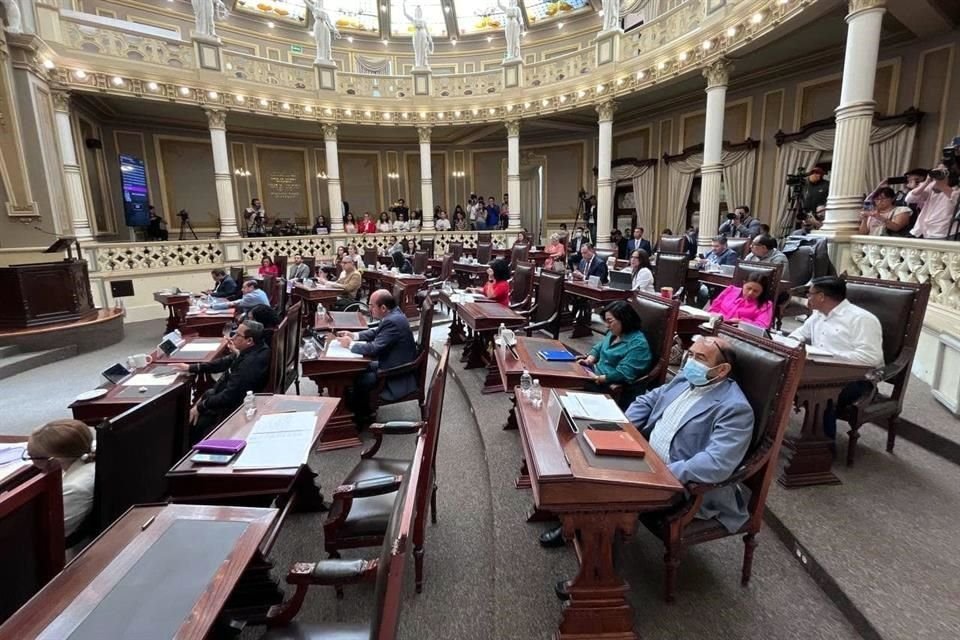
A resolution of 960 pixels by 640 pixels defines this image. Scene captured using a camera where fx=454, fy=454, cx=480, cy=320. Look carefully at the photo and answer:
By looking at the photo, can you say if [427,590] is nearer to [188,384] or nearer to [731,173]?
[188,384]

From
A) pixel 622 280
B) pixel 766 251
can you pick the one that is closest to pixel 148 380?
pixel 622 280

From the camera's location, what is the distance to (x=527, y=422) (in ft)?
6.79

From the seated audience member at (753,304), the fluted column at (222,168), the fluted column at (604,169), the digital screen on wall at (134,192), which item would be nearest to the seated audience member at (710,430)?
the seated audience member at (753,304)

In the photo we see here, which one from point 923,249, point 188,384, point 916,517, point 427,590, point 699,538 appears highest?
point 923,249

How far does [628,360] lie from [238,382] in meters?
2.66

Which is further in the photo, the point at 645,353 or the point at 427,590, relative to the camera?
the point at 645,353

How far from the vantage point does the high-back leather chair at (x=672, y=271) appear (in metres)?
5.51

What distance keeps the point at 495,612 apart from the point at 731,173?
11.3 metres

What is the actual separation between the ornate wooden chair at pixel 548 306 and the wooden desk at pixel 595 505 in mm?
2840

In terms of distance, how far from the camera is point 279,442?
2096mm

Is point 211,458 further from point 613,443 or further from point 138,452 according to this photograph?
point 613,443

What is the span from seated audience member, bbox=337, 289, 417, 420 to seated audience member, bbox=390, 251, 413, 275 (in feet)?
16.4

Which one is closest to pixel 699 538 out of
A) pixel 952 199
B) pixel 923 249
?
pixel 923 249

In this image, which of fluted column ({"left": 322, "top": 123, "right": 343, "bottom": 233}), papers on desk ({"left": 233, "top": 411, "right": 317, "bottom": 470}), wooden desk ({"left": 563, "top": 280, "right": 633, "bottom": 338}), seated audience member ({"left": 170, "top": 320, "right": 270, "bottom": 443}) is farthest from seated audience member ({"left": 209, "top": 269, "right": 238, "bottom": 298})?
fluted column ({"left": 322, "top": 123, "right": 343, "bottom": 233})
